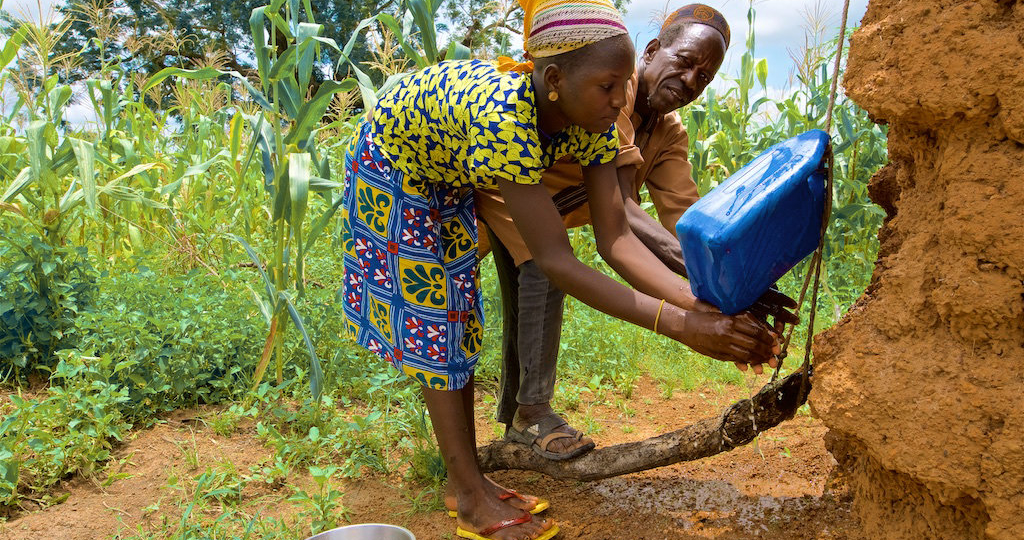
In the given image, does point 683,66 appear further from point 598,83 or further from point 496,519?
point 496,519

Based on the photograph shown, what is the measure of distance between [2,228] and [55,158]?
2.51ft

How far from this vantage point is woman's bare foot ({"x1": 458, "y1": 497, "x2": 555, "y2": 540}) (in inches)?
82.2

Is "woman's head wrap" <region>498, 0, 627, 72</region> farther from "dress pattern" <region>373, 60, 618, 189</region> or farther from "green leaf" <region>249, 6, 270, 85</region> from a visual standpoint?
"green leaf" <region>249, 6, 270, 85</region>

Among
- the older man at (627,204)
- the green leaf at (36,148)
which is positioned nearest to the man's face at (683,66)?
the older man at (627,204)

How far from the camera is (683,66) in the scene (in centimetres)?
211

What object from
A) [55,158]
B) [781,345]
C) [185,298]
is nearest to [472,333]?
[781,345]

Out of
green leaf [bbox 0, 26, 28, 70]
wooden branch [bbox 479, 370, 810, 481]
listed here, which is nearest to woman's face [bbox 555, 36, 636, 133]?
wooden branch [bbox 479, 370, 810, 481]

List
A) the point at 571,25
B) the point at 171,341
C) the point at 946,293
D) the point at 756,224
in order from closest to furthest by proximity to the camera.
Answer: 1. the point at 946,293
2. the point at 756,224
3. the point at 571,25
4. the point at 171,341

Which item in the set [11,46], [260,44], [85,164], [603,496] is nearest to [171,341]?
[85,164]

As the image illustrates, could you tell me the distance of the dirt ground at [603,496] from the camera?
2.07 meters

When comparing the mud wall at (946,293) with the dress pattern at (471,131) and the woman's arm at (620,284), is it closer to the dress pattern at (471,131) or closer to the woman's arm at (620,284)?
the woman's arm at (620,284)

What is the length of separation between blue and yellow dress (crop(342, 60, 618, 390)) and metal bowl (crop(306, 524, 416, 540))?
1.28 ft

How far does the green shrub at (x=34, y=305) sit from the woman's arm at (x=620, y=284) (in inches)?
87.0

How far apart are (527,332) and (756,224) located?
1072mm
